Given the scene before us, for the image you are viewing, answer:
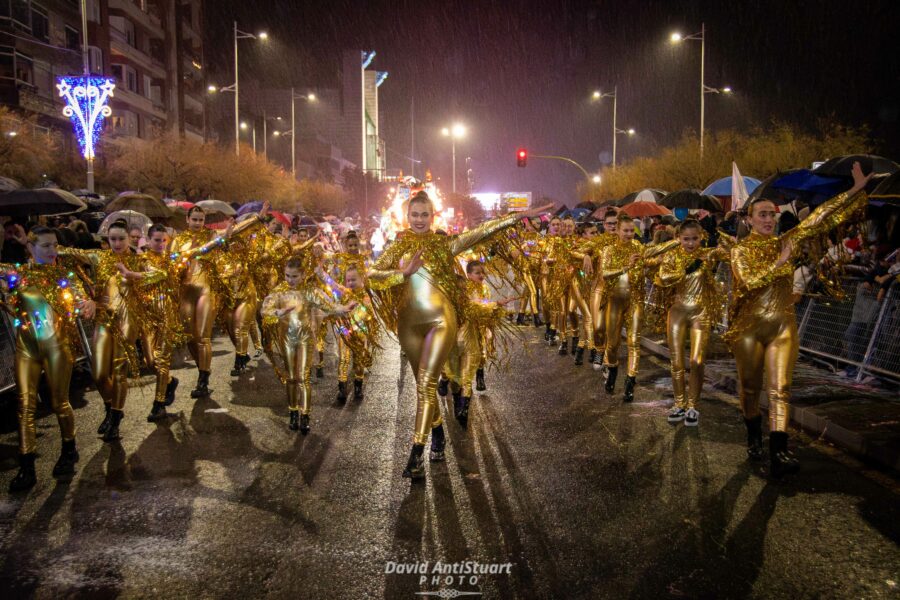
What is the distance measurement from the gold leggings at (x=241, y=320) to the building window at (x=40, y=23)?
29.8m

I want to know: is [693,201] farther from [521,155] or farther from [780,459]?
[521,155]

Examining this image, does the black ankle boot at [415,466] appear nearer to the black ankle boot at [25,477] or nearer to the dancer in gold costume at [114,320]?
the black ankle boot at [25,477]

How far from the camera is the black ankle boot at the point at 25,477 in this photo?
5.55 metres

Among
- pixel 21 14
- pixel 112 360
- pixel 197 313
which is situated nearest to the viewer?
pixel 112 360

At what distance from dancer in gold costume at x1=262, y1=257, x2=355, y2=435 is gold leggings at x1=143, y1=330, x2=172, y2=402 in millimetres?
1219

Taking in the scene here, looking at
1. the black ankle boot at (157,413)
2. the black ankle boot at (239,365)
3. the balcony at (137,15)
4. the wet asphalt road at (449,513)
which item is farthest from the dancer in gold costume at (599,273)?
the balcony at (137,15)

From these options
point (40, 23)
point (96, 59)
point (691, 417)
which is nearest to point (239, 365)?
point (691, 417)

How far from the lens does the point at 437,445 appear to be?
6332 mm

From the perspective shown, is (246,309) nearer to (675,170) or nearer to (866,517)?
(866,517)

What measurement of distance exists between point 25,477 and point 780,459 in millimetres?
5488

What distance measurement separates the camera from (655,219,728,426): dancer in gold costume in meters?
7.07

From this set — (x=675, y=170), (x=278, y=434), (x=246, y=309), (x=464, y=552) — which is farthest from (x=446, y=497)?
(x=675, y=170)

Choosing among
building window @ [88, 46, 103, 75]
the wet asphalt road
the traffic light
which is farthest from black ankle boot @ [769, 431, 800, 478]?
building window @ [88, 46, 103, 75]

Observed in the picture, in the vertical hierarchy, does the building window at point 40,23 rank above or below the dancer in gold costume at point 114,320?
above
